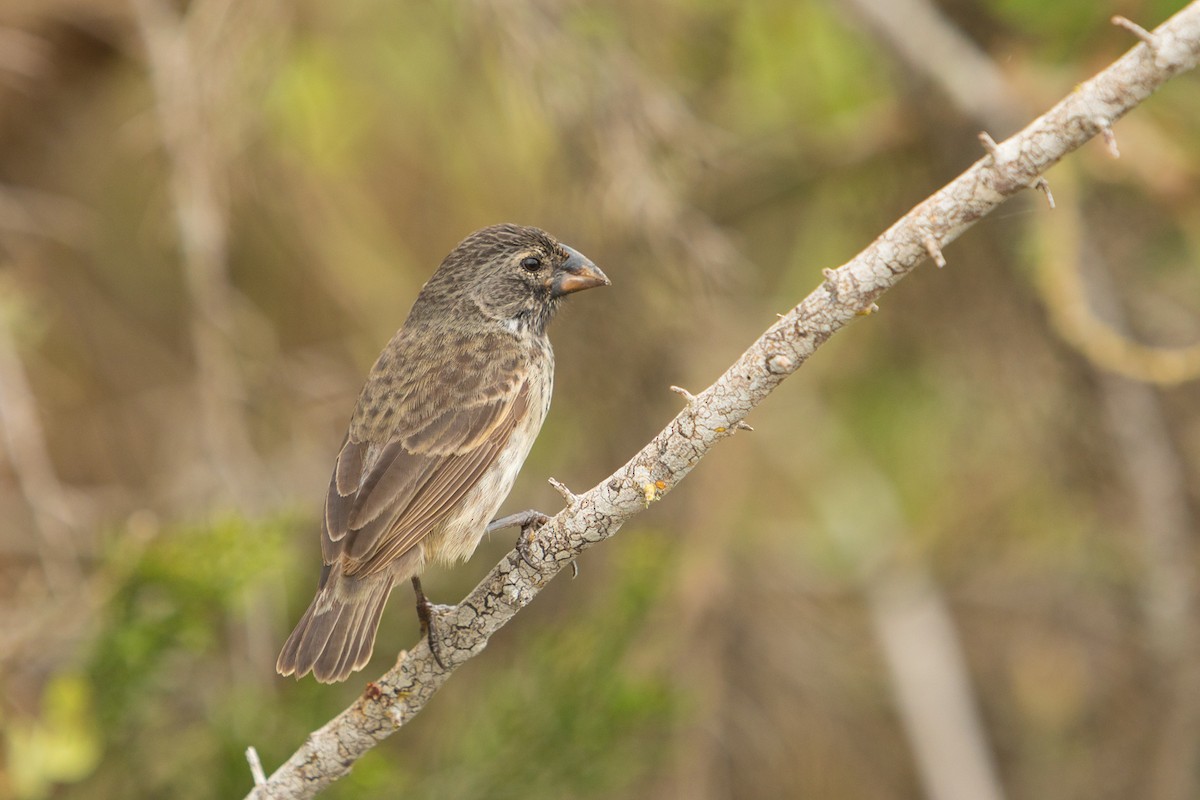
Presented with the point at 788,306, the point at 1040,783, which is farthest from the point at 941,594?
the point at 788,306

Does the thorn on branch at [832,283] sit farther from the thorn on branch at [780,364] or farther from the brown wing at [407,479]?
the brown wing at [407,479]

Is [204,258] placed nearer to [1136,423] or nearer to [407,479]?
[407,479]

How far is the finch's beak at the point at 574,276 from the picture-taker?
163 inches

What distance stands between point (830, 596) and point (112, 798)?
10.7 ft

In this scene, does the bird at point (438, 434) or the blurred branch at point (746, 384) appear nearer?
the blurred branch at point (746, 384)

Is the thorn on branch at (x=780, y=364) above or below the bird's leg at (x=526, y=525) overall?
below

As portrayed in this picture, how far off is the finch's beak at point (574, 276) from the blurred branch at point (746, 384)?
1.43 m

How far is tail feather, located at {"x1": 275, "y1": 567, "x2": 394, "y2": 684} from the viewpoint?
11.0ft

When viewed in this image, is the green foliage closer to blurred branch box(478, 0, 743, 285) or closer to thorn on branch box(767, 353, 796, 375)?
blurred branch box(478, 0, 743, 285)

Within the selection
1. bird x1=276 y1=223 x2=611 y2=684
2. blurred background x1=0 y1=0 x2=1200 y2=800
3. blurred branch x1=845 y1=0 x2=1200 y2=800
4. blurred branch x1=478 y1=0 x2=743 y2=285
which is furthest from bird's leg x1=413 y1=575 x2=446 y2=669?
blurred branch x1=845 y1=0 x2=1200 y2=800

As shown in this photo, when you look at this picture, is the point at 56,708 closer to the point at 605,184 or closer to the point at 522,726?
the point at 522,726

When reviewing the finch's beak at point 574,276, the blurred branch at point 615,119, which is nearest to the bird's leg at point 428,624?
the finch's beak at point 574,276

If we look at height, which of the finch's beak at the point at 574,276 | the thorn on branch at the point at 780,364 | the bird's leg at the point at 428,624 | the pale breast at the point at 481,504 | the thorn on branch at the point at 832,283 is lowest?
the thorn on branch at the point at 780,364

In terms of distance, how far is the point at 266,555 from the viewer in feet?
11.7
